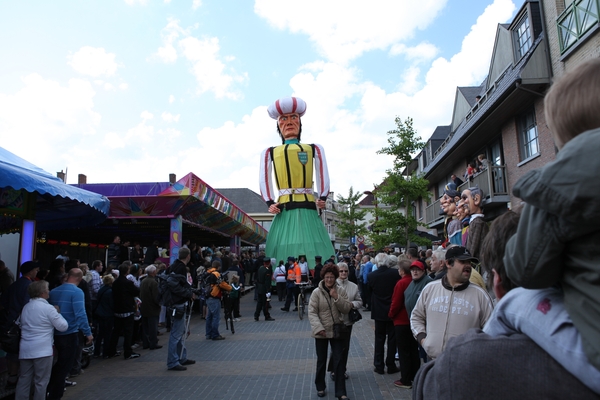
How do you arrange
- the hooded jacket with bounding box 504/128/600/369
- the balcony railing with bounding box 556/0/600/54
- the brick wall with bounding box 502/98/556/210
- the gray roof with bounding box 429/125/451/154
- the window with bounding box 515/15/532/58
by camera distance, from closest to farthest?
the hooded jacket with bounding box 504/128/600/369 < the balcony railing with bounding box 556/0/600/54 < the brick wall with bounding box 502/98/556/210 < the window with bounding box 515/15/532/58 < the gray roof with bounding box 429/125/451/154

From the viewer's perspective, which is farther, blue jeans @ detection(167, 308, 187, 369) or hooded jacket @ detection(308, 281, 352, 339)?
blue jeans @ detection(167, 308, 187, 369)

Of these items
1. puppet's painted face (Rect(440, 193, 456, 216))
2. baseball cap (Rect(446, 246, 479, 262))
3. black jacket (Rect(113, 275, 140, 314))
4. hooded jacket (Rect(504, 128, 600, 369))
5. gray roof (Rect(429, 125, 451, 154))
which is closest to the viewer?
hooded jacket (Rect(504, 128, 600, 369))

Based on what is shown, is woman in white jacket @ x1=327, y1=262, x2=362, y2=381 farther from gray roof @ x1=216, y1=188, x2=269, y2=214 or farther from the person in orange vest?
gray roof @ x1=216, y1=188, x2=269, y2=214

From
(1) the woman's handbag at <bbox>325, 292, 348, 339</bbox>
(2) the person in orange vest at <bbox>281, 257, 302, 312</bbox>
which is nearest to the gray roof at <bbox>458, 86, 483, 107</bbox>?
(2) the person in orange vest at <bbox>281, 257, 302, 312</bbox>

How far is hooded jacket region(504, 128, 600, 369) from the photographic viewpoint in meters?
1.07

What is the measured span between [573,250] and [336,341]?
499cm

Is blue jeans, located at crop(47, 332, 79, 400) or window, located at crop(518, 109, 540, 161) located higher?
window, located at crop(518, 109, 540, 161)

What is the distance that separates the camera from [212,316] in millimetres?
10328

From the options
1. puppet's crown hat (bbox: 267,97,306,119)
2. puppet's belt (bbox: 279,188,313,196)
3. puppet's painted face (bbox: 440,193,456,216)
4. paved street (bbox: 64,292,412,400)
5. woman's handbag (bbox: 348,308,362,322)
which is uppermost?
puppet's crown hat (bbox: 267,97,306,119)

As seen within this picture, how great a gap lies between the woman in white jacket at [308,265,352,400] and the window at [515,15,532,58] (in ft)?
44.3

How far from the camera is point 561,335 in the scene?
1.12 m

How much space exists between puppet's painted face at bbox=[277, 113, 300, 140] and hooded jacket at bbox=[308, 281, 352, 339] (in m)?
11.3

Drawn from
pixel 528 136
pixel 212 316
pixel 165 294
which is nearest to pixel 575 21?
pixel 528 136

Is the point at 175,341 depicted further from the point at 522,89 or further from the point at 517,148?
the point at 517,148
